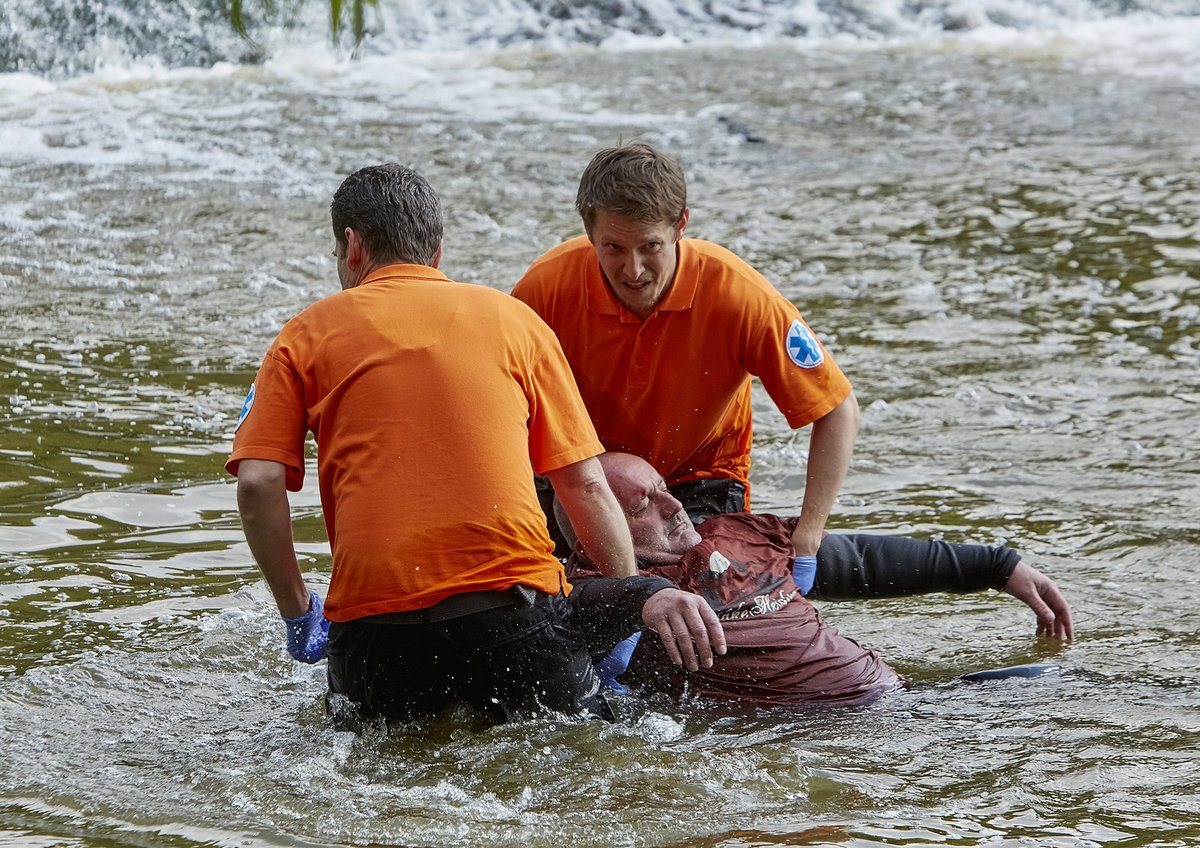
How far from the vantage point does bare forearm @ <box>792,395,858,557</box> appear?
14.9 ft

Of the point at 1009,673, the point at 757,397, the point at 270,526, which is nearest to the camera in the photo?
the point at 270,526

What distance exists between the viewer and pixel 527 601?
12.1 ft

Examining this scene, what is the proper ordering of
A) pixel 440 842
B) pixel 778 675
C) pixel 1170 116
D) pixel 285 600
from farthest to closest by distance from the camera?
pixel 1170 116, pixel 778 675, pixel 285 600, pixel 440 842

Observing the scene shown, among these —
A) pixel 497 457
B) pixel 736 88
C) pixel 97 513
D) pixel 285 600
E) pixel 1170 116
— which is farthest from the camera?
pixel 736 88

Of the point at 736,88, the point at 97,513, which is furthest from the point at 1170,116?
the point at 97,513

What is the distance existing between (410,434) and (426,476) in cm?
10

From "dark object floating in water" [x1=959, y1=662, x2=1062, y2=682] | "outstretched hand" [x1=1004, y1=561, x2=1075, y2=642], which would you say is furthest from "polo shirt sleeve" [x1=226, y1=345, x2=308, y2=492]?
"outstretched hand" [x1=1004, y1=561, x2=1075, y2=642]

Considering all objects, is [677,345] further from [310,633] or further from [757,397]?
[757,397]

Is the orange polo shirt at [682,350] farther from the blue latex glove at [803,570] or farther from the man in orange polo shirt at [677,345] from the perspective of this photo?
the blue latex glove at [803,570]

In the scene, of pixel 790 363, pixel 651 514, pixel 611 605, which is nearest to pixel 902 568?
pixel 790 363

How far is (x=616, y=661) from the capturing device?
4.07 m

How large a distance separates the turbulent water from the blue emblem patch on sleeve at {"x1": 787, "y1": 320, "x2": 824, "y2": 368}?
3.21 feet

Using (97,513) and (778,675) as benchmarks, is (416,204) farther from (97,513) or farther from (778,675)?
(97,513)

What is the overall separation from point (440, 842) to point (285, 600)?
0.80 m
